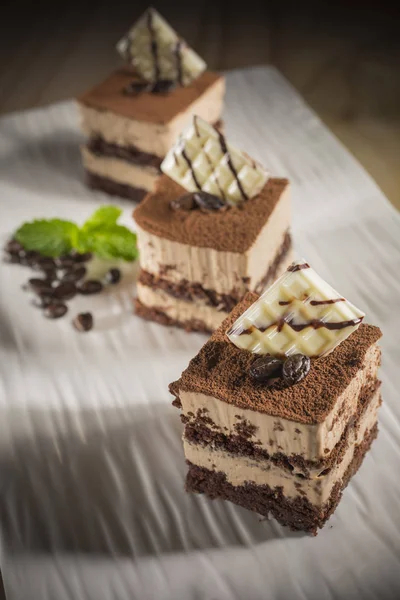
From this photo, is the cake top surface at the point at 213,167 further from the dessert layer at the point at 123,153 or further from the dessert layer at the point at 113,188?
the dessert layer at the point at 113,188

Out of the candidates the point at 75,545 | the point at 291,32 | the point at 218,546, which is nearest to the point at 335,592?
the point at 218,546

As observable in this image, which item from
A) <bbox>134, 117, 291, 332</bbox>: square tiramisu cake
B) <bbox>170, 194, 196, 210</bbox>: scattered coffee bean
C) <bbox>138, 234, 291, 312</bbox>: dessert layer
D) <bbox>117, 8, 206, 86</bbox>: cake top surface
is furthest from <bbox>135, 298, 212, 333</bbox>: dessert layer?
<bbox>117, 8, 206, 86</bbox>: cake top surface

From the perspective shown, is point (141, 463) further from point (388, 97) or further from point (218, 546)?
point (388, 97)

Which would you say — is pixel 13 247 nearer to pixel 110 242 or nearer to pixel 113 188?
pixel 110 242

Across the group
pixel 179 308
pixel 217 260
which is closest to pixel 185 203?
pixel 217 260

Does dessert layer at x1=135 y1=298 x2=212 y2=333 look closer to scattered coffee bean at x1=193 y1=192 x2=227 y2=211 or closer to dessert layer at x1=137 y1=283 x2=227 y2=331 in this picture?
dessert layer at x1=137 y1=283 x2=227 y2=331

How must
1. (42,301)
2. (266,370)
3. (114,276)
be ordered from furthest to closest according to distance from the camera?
1. (114,276)
2. (42,301)
3. (266,370)
